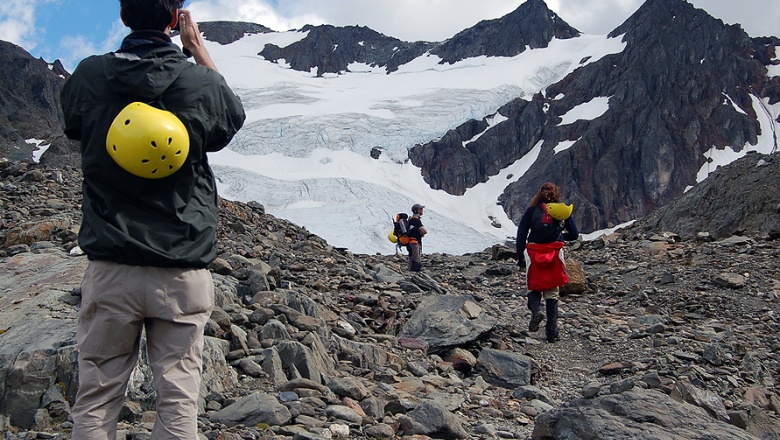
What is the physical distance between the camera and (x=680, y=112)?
8044 cm

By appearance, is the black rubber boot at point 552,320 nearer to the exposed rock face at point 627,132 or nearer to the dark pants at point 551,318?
the dark pants at point 551,318

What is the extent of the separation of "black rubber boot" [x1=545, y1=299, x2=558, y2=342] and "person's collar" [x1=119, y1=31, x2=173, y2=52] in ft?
17.9

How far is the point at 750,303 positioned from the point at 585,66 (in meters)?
84.4

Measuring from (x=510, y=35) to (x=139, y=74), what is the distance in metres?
115

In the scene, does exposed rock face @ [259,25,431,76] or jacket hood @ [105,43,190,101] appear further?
exposed rock face @ [259,25,431,76]

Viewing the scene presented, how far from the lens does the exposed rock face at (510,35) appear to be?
10950 centimetres

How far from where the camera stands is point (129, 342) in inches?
86.7

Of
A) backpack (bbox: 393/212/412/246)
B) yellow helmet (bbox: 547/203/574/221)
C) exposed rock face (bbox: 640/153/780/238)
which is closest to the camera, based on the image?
yellow helmet (bbox: 547/203/574/221)

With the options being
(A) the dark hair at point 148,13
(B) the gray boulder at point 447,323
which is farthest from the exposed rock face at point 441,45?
(A) the dark hair at point 148,13

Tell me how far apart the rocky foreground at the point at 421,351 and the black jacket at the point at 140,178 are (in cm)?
129

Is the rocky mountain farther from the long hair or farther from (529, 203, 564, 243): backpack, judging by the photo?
(529, 203, 564, 243): backpack

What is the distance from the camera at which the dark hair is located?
2324 mm

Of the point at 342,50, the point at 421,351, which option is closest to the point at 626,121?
the point at 342,50

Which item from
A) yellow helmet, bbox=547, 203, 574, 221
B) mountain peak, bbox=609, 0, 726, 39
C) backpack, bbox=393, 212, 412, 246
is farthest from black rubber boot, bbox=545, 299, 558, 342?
mountain peak, bbox=609, 0, 726, 39
